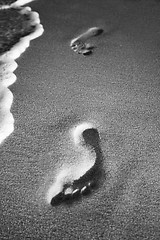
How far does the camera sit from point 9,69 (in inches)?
88.3

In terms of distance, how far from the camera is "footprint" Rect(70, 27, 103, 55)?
2.34m

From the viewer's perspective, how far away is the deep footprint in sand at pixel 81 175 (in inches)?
53.3

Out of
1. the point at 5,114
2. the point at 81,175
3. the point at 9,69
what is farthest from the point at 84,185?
the point at 9,69

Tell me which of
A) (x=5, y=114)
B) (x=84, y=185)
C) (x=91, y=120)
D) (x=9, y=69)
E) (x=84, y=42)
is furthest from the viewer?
(x=84, y=42)

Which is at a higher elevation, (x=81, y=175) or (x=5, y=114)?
(x=5, y=114)

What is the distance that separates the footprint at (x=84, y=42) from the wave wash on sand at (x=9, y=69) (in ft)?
1.28

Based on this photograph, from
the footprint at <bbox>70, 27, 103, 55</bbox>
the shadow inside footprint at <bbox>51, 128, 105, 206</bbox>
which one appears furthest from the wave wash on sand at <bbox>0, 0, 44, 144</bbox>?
the shadow inside footprint at <bbox>51, 128, 105, 206</bbox>

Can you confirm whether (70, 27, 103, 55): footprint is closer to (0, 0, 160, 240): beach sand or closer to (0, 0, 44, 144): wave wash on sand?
(0, 0, 160, 240): beach sand

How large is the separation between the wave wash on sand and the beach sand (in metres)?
0.04

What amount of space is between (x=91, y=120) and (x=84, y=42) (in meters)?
0.97

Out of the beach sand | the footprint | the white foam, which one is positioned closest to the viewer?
the beach sand

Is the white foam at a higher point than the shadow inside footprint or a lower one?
higher

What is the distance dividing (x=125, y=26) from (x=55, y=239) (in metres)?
1.99

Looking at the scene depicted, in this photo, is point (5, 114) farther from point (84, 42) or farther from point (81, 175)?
point (84, 42)
